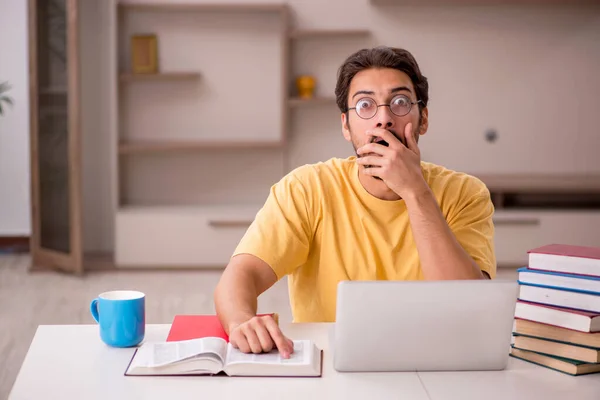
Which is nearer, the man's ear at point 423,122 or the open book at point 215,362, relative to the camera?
the open book at point 215,362

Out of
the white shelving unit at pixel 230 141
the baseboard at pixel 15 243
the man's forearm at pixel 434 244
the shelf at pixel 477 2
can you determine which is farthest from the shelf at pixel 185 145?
the man's forearm at pixel 434 244

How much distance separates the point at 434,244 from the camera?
5.25ft

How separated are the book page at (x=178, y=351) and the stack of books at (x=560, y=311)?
559mm

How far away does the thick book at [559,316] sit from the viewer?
1304 mm

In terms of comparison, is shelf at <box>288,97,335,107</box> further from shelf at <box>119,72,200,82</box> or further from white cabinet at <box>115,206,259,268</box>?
white cabinet at <box>115,206,259,268</box>

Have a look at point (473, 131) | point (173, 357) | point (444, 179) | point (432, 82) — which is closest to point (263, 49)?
point (432, 82)

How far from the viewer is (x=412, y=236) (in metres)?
1.75

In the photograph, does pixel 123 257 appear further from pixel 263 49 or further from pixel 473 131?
pixel 473 131

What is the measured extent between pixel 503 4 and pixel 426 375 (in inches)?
166

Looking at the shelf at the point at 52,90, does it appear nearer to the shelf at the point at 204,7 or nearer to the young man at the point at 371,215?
the shelf at the point at 204,7

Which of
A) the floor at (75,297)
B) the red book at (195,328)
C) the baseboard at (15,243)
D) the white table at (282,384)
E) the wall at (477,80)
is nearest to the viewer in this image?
the white table at (282,384)

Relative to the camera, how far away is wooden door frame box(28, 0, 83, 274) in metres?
4.33

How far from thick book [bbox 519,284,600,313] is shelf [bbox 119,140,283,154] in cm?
353

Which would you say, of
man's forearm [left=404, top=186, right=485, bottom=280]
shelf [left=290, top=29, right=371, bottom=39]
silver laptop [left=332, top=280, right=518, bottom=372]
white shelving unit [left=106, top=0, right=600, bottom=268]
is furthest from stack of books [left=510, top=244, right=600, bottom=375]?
shelf [left=290, top=29, right=371, bottom=39]
